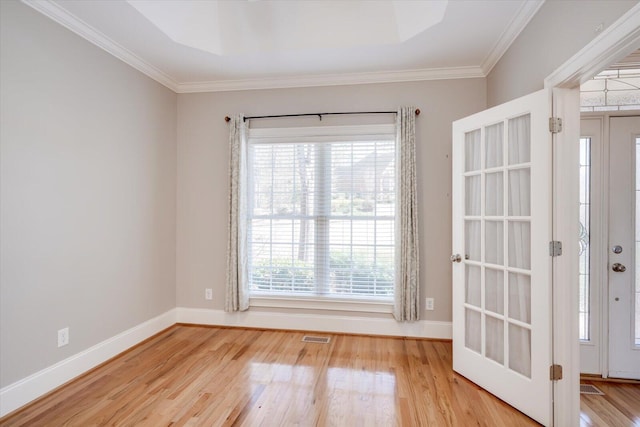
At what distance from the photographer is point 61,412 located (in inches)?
76.7

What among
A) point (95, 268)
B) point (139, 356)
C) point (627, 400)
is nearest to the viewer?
point (627, 400)

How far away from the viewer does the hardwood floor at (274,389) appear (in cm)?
189

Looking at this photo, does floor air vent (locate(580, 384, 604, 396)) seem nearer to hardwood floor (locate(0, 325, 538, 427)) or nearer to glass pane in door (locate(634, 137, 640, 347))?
glass pane in door (locate(634, 137, 640, 347))

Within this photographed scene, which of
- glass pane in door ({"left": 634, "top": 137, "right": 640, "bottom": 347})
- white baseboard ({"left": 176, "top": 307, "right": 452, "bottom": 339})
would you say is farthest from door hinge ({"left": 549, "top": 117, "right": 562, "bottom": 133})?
white baseboard ({"left": 176, "top": 307, "right": 452, "bottom": 339})

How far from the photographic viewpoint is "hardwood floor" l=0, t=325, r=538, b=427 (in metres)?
1.89

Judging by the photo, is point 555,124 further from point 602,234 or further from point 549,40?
point 602,234

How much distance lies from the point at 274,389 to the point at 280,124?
2566 mm

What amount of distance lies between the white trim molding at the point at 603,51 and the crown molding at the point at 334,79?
52.2 inches

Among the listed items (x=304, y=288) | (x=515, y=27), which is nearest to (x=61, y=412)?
(x=304, y=288)

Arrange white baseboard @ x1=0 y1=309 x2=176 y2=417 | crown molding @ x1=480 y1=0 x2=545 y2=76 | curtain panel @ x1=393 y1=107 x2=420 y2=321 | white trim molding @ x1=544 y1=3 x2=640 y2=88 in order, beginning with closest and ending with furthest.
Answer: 1. white trim molding @ x1=544 y1=3 x2=640 y2=88
2. white baseboard @ x1=0 y1=309 x2=176 y2=417
3. crown molding @ x1=480 y1=0 x2=545 y2=76
4. curtain panel @ x1=393 y1=107 x2=420 y2=321

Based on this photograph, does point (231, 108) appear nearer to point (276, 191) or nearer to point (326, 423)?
point (276, 191)

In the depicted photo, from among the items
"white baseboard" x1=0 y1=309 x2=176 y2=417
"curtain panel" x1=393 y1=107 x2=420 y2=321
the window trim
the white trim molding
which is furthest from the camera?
the window trim

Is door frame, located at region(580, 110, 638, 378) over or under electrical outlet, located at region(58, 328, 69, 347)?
over

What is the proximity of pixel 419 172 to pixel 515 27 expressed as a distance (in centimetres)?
137
